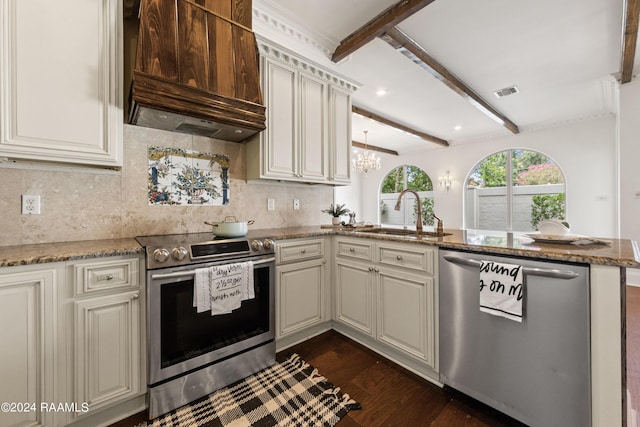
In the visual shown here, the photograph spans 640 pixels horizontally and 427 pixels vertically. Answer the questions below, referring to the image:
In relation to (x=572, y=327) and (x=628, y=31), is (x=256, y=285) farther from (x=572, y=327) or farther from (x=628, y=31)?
(x=628, y=31)

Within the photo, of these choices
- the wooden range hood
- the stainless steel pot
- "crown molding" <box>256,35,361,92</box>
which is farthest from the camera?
"crown molding" <box>256,35,361,92</box>

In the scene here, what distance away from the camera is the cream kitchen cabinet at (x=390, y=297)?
1.73 metres

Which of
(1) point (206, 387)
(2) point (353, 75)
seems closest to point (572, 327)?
(1) point (206, 387)

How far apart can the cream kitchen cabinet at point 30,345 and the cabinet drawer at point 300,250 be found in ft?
4.10

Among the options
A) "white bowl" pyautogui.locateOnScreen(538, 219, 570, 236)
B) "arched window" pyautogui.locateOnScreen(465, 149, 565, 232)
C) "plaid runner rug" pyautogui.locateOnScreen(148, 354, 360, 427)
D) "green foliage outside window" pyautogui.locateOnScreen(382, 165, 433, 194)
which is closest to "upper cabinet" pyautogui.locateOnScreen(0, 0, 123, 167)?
"plaid runner rug" pyautogui.locateOnScreen(148, 354, 360, 427)

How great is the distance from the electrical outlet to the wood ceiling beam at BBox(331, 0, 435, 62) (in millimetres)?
2757

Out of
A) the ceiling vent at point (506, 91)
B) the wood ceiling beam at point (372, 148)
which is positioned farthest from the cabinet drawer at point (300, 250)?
the wood ceiling beam at point (372, 148)

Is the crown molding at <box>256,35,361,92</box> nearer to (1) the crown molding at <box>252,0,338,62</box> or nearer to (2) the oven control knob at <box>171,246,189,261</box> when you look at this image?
(1) the crown molding at <box>252,0,338,62</box>

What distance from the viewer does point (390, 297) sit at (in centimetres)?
196

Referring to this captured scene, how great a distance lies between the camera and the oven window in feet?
4.93

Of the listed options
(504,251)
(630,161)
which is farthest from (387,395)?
(630,161)

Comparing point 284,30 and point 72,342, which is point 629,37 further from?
point 72,342

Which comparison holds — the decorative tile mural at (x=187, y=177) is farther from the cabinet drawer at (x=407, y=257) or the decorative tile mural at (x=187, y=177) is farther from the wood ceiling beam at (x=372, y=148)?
the wood ceiling beam at (x=372, y=148)

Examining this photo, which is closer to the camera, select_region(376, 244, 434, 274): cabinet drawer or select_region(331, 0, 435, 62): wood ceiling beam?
select_region(376, 244, 434, 274): cabinet drawer
